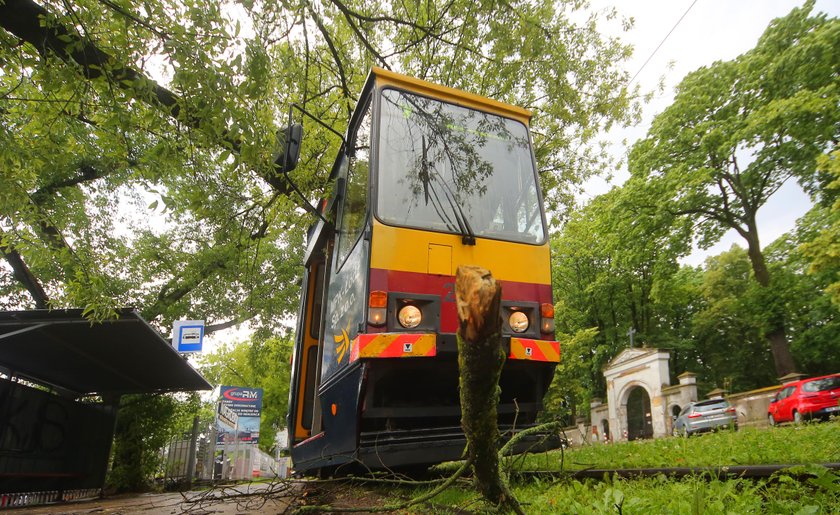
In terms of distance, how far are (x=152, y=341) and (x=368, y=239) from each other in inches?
236

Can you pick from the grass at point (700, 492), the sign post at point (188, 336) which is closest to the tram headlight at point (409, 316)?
the grass at point (700, 492)

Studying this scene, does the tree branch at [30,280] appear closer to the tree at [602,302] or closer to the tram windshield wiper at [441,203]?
the tram windshield wiper at [441,203]

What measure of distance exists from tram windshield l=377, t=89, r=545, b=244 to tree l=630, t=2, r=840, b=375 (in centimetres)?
2194

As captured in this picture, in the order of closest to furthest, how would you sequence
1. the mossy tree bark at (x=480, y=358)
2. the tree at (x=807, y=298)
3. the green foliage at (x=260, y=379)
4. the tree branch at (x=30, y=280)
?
the mossy tree bark at (x=480, y=358) → the tree branch at (x=30, y=280) → the tree at (x=807, y=298) → the green foliage at (x=260, y=379)

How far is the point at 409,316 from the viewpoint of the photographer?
13.3 ft

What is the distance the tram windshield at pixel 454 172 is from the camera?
452 centimetres

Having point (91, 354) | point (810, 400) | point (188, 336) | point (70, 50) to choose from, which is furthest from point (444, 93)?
point (810, 400)

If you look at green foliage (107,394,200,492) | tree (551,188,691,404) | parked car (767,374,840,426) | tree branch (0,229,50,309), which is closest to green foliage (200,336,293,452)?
green foliage (107,394,200,492)

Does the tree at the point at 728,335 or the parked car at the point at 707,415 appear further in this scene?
the tree at the point at 728,335

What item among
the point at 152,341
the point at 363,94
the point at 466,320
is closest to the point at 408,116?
the point at 363,94

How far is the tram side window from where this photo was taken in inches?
187

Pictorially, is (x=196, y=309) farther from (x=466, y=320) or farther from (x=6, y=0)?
(x=466, y=320)

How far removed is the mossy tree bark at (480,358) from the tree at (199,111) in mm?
3323

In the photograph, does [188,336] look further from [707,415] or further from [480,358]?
[707,415]
